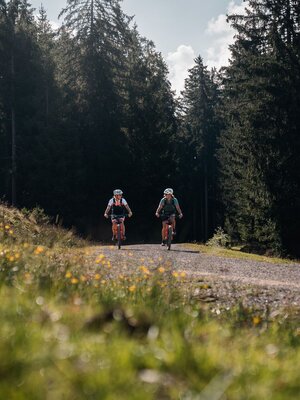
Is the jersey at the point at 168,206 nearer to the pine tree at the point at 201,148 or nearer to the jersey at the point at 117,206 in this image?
the jersey at the point at 117,206

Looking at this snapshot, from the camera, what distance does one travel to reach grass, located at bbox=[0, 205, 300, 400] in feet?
7.66

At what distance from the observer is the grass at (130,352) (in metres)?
2.34

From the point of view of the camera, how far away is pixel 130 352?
2809mm

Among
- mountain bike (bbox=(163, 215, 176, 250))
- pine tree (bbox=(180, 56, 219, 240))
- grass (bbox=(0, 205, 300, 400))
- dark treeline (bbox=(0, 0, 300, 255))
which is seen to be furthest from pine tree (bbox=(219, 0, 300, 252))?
pine tree (bbox=(180, 56, 219, 240))

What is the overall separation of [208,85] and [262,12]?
31546 millimetres

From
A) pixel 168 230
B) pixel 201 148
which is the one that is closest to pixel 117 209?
pixel 168 230

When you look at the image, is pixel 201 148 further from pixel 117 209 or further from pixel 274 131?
pixel 117 209

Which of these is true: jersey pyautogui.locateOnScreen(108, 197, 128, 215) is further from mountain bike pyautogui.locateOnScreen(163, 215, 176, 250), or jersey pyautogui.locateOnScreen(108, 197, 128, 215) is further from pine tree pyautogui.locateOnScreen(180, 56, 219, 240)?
pine tree pyautogui.locateOnScreen(180, 56, 219, 240)

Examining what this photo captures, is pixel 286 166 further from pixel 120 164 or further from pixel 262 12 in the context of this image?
pixel 120 164

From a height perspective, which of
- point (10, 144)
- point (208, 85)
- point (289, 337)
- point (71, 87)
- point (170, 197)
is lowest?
point (289, 337)

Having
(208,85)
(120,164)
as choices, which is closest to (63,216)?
(120,164)

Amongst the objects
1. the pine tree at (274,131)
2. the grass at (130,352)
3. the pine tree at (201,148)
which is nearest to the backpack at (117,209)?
the pine tree at (274,131)

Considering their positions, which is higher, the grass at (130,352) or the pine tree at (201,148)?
the pine tree at (201,148)

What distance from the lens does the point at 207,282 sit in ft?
26.2
